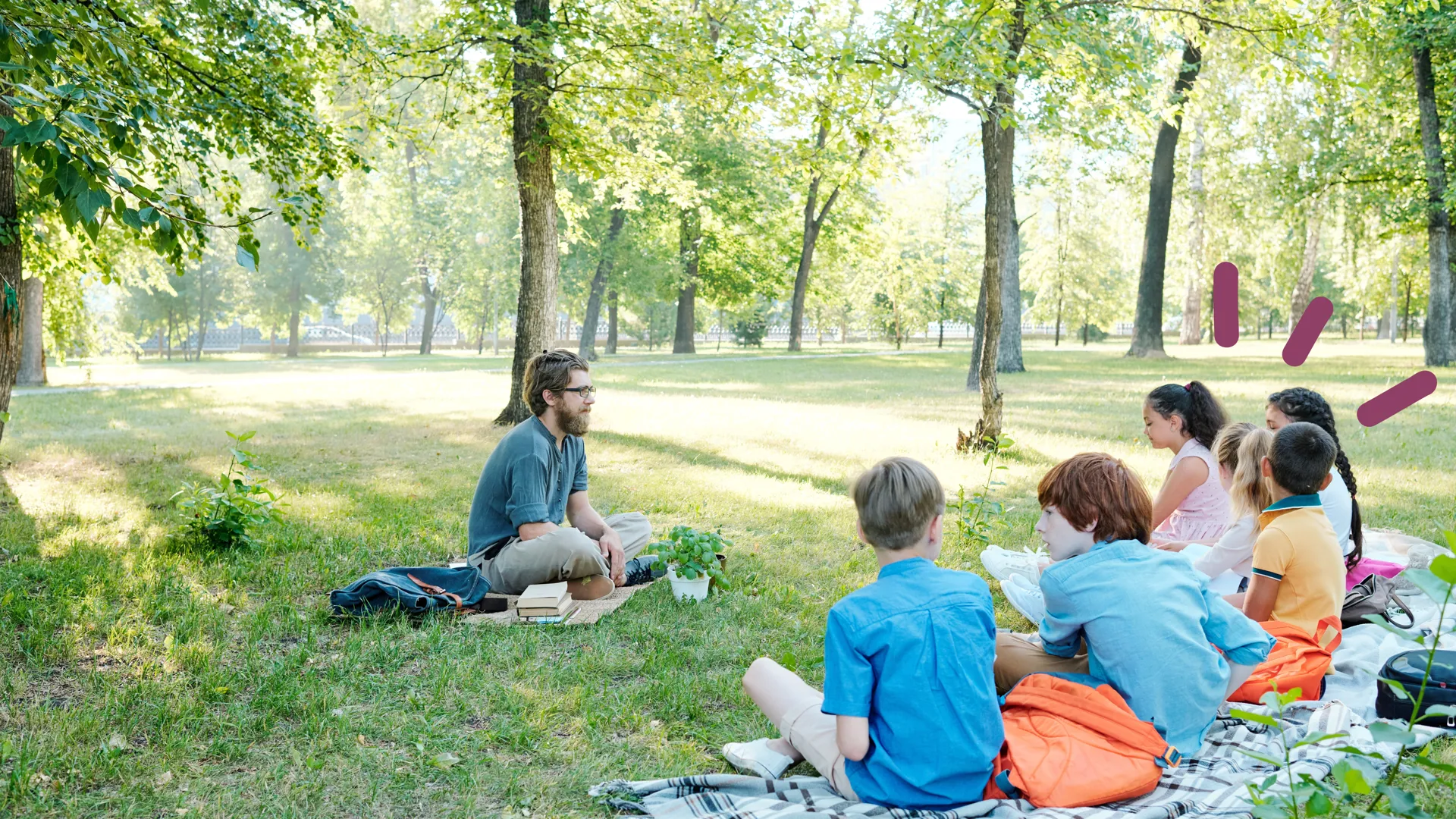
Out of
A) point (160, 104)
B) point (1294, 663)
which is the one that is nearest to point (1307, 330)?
point (1294, 663)

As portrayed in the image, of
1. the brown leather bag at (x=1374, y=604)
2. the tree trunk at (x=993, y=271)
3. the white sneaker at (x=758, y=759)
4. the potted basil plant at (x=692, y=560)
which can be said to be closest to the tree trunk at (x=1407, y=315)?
the tree trunk at (x=993, y=271)

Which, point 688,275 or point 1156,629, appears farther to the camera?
point 688,275

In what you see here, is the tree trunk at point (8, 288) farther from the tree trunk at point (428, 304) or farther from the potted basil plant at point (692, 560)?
the tree trunk at point (428, 304)

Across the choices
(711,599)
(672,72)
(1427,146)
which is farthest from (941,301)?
(711,599)

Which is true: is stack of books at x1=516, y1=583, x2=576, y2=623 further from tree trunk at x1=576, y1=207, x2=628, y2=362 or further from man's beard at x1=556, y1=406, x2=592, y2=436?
tree trunk at x1=576, y1=207, x2=628, y2=362

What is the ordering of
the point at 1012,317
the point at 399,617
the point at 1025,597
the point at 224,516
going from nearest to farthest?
the point at 399,617, the point at 1025,597, the point at 224,516, the point at 1012,317

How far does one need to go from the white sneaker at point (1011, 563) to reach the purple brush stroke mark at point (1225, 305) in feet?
5.42

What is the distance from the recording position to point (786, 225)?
1524 inches

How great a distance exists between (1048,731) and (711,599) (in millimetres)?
2671

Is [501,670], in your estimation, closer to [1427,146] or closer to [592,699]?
[592,699]

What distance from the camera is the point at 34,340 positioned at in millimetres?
20656

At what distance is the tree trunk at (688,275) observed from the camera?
35812 millimetres

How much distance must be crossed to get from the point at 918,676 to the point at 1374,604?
10.7 ft

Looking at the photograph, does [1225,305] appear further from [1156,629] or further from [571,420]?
[571,420]
